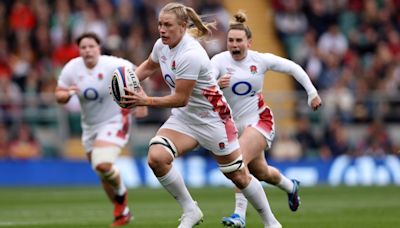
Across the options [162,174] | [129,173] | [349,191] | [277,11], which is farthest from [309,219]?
[277,11]

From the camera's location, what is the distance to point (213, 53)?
24.4m

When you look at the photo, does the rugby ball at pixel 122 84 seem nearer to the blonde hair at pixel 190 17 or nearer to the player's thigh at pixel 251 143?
the blonde hair at pixel 190 17

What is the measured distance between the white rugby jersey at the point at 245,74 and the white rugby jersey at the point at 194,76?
66.1 inches

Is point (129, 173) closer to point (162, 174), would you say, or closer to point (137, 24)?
point (137, 24)

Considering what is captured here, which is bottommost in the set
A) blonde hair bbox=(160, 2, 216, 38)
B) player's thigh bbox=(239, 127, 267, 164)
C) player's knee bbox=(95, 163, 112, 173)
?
player's knee bbox=(95, 163, 112, 173)

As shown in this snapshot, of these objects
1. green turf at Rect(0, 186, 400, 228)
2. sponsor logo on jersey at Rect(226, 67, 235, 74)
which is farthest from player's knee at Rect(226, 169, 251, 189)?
sponsor logo on jersey at Rect(226, 67, 235, 74)

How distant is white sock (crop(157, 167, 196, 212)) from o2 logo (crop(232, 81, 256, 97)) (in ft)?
7.09

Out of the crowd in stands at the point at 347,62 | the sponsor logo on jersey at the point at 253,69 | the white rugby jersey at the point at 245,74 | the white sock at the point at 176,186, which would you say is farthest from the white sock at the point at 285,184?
the crowd in stands at the point at 347,62

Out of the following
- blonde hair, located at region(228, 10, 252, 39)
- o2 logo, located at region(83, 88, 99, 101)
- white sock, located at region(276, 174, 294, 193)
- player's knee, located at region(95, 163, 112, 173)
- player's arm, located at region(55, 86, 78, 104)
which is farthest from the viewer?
o2 logo, located at region(83, 88, 99, 101)

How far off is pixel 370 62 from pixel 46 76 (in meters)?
8.00

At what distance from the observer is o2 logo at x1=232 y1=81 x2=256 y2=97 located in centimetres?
1330

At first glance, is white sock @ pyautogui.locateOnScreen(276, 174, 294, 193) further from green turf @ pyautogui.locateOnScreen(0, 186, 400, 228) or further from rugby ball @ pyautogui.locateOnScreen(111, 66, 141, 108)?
rugby ball @ pyautogui.locateOnScreen(111, 66, 141, 108)

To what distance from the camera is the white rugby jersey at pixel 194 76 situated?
36.4ft

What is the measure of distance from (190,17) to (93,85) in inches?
161
